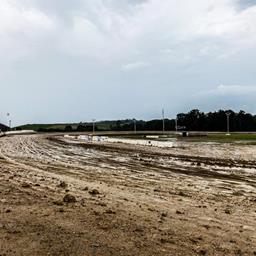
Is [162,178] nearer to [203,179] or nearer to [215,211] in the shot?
[203,179]

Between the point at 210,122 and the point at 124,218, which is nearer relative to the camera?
the point at 124,218

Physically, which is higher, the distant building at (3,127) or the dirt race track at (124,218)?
the distant building at (3,127)

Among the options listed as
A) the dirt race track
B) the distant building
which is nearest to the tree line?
the distant building

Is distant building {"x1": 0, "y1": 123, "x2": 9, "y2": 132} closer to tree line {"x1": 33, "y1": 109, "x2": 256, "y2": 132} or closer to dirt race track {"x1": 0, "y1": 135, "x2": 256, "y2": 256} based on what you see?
tree line {"x1": 33, "y1": 109, "x2": 256, "y2": 132}

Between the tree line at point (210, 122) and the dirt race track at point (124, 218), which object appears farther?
the tree line at point (210, 122)

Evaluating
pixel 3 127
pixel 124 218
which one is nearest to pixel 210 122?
pixel 3 127

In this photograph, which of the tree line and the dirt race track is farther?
the tree line

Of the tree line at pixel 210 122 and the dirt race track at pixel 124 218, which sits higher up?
the tree line at pixel 210 122

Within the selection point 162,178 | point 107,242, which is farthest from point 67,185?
point 107,242

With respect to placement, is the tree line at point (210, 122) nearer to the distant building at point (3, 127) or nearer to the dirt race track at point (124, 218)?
the distant building at point (3, 127)

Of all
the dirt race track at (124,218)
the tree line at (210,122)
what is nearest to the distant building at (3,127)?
the tree line at (210,122)

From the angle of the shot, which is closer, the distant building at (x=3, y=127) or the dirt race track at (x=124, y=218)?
the dirt race track at (x=124, y=218)

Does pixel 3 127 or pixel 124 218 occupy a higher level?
pixel 3 127

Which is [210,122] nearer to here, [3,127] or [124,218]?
[3,127]
